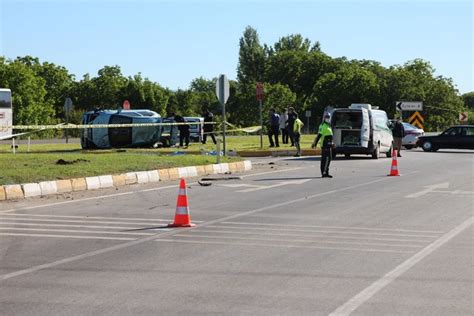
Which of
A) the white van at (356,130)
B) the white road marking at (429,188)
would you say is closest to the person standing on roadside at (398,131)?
the white van at (356,130)

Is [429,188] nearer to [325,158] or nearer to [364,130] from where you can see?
[325,158]

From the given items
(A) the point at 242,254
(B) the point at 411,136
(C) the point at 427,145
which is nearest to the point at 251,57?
(B) the point at 411,136

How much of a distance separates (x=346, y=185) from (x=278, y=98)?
74014 millimetres

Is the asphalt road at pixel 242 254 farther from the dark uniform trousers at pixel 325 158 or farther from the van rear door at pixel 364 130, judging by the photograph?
the van rear door at pixel 364 130

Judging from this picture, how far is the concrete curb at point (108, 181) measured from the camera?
50.3ft

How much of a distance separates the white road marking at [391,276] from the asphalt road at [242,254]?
1 centimetres

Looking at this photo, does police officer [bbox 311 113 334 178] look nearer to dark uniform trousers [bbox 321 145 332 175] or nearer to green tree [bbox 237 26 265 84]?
dark uniform trousers [bbox 321 145 332 175]

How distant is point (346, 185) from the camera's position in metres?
18.0

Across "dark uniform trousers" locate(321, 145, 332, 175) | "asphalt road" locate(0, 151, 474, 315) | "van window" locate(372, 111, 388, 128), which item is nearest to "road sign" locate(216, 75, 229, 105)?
"dark uniform trousers" locate(321, 145, 332, 175)

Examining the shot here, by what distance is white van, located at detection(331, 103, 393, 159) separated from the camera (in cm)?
2899

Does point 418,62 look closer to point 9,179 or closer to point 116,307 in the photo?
point 9,179

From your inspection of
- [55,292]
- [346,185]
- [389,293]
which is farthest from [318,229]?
[346,185]

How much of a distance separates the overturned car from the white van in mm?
7667

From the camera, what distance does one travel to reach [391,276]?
751 centimetres
